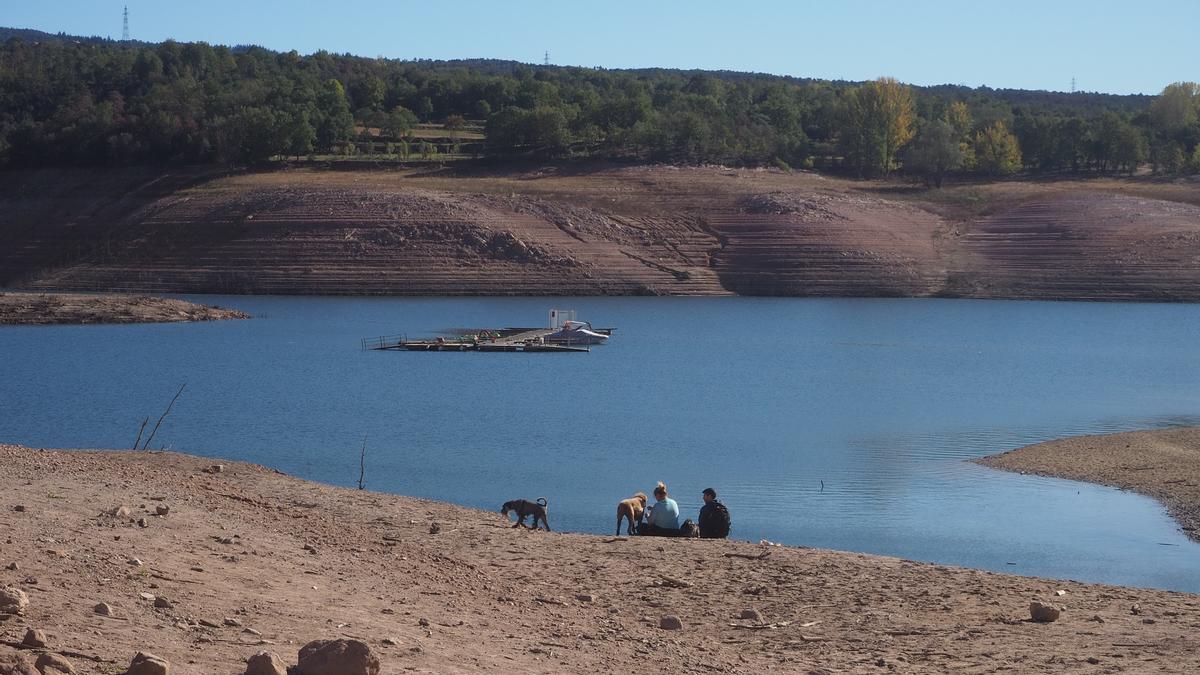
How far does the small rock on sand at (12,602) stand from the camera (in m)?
9.33

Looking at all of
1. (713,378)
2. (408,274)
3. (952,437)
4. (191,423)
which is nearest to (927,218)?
(408,274)

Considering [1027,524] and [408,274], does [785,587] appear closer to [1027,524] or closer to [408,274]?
[1027,524]

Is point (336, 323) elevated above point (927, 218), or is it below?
below

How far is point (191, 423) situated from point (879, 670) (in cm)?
2782

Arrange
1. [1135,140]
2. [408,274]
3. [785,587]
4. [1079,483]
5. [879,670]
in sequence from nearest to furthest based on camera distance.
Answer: [879,670], [785,587], [1079,483], [408,274], [1135,140]

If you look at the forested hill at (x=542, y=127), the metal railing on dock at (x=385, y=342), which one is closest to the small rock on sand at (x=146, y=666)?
the metal railing on dock at (x=385, y=342)

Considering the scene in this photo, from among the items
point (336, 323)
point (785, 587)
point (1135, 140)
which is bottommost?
point (336, 323)

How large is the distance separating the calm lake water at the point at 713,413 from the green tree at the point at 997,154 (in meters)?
43.2

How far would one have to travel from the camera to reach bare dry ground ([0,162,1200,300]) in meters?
92.2

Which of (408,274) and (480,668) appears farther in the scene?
(408,274)

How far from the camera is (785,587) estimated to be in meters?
15.1

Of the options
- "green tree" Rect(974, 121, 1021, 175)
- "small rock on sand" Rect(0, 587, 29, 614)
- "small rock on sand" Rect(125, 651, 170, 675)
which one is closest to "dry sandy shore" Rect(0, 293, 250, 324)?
"small rock on sand" Rect(0, 587, 29, 614)

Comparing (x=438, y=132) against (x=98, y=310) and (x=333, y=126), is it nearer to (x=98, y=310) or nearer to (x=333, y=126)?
(x=333, y=126)

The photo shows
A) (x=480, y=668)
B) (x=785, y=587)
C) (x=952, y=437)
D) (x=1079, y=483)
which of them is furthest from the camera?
(x=952, y=437)
